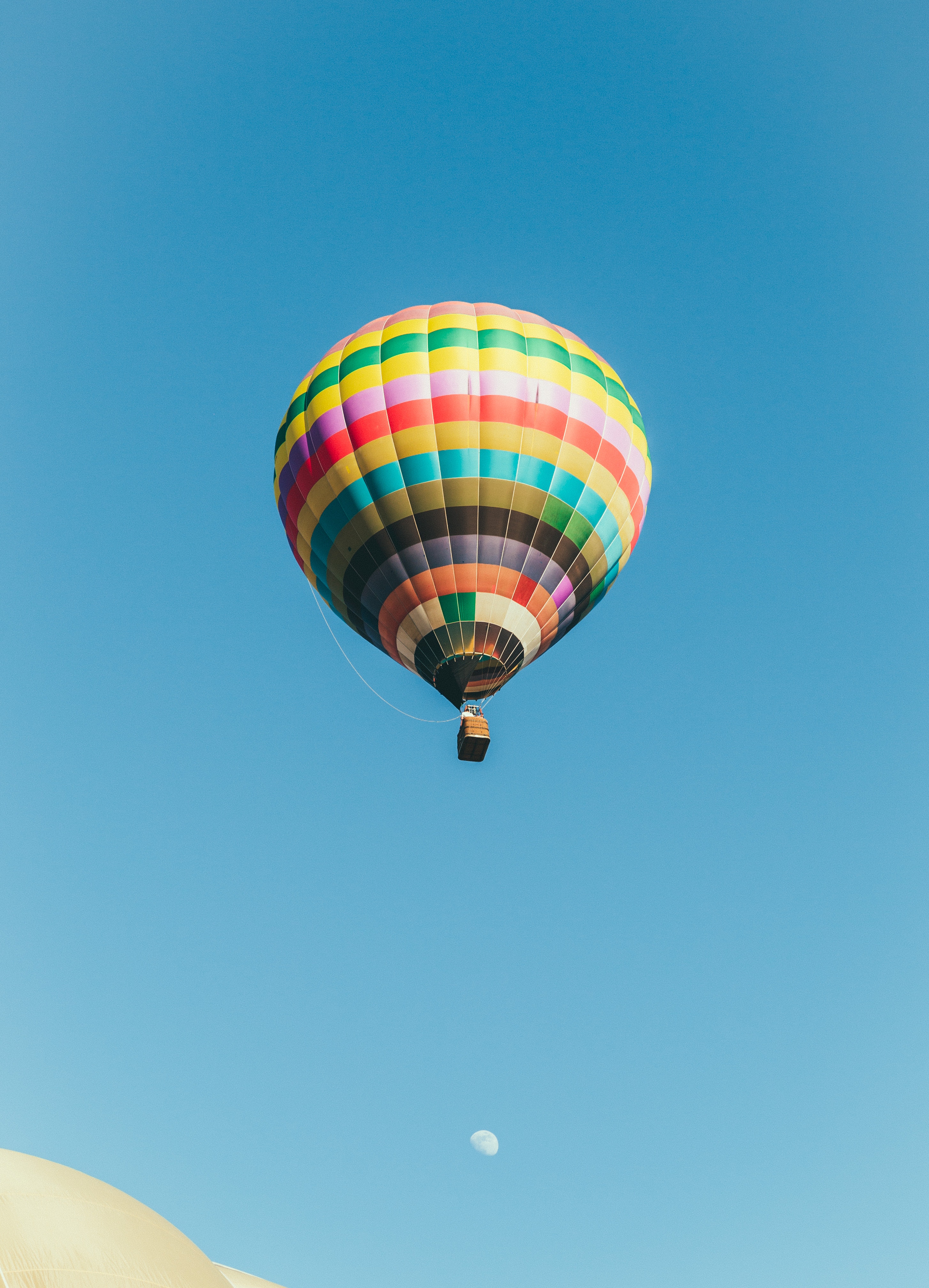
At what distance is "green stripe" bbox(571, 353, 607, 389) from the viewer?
54.7 feet

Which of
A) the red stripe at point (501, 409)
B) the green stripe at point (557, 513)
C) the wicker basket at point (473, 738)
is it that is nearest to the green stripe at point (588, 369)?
the red stripe at point (501, 409)

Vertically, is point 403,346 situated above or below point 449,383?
above

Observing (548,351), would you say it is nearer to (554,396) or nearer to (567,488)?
(554,396)

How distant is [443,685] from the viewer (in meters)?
15.9

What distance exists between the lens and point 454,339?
1612cm

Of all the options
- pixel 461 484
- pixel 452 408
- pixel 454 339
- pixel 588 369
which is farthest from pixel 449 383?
pixel 588 369

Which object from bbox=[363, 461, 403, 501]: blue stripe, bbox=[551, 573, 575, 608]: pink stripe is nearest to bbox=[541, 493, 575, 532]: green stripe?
bbox=[551, 573, 575, 608]: pink stripe

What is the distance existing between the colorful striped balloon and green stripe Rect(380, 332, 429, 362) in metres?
0.03

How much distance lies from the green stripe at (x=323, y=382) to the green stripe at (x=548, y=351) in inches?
117

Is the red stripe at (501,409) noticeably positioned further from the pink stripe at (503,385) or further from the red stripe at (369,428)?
the red stripe at (369,428)

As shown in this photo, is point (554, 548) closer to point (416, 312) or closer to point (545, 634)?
point (545, 634)

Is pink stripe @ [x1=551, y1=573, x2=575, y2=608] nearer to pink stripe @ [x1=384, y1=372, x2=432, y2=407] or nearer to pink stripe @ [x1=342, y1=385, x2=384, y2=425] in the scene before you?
pink stripe @ [x1=384, y1=372, x2=432, y2=407]

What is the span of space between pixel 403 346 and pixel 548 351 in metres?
2.21

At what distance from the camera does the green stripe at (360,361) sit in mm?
16281
